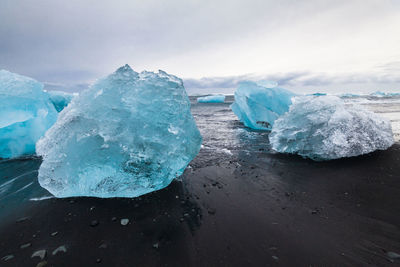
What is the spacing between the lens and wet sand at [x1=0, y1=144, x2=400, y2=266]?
1.84m

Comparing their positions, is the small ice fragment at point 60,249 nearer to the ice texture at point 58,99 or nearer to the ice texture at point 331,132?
the ice texture at point 331,132

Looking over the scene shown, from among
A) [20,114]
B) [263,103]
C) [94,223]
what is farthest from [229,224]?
[263,103]

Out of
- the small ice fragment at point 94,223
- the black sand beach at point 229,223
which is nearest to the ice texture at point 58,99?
the black sand beach at point 229,223

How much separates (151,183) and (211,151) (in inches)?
111

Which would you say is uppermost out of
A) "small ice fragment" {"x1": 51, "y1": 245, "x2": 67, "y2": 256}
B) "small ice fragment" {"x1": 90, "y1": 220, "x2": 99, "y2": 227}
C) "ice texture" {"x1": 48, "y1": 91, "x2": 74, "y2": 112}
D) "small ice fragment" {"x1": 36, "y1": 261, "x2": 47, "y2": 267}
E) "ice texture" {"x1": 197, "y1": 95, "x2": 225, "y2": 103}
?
"ice texture" {"x1": 48, "y1": 91, "x2": 74, "y2": 112}

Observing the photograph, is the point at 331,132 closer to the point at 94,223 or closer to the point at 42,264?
the point at 94,223

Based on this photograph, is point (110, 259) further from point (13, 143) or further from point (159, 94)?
point (13, 143)

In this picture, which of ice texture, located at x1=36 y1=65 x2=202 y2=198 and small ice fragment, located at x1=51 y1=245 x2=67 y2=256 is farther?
ice texture, located at x1=36 y1=65 x2=202 y2=198

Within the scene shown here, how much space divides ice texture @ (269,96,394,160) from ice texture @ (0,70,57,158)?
7808 mm

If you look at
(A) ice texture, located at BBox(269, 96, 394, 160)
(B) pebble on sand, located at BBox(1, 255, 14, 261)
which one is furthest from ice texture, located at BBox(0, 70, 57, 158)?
(A) ice texture, located at BBox(269, 96, 394, 160)

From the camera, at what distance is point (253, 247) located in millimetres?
1955

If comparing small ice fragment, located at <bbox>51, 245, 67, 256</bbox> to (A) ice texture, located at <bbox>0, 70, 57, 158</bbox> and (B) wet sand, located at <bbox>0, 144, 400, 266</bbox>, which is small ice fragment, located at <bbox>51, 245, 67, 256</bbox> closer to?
(B) wet sand, located at <bbox>0, 144, 400, 266</bbox>

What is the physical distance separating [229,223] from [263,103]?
7580 millimetres

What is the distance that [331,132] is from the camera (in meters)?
4.47
